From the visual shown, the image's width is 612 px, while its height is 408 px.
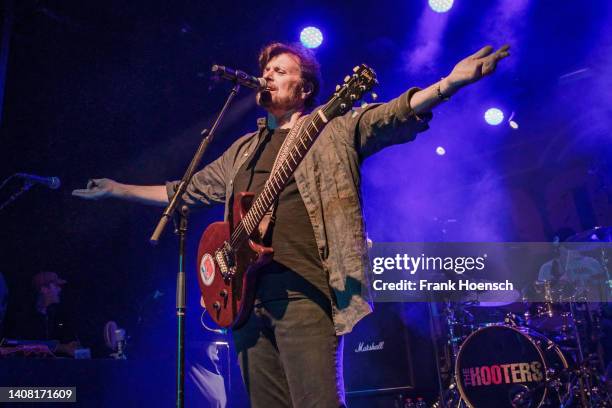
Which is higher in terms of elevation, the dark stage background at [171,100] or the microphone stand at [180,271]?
the dark stage background at [171,100]

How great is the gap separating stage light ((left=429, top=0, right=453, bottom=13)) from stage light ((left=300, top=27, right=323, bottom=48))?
1352 millimetres

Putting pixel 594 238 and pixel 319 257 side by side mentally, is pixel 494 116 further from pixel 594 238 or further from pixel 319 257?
pixel 319 257

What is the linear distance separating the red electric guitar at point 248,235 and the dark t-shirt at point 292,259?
0.21ft

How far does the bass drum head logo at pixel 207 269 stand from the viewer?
264 cm

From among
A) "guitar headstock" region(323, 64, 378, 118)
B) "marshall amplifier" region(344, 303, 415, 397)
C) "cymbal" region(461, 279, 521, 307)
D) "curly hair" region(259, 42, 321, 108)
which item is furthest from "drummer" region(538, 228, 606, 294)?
"guitar headstock" region(323, 64, 378, 118)

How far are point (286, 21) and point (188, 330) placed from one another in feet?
13.3

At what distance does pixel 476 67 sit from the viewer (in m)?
1.85

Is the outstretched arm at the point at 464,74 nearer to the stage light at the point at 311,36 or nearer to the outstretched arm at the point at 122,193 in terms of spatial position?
the outstretched arm at the point at 122,193

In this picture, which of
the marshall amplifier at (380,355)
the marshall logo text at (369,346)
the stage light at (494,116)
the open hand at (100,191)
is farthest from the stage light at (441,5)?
the open hand at (100,191)

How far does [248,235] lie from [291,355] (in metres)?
0.53

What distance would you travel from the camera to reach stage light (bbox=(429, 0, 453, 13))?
6.46 m

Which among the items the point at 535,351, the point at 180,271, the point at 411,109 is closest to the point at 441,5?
the point at 535,351

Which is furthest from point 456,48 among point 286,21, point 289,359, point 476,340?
point 289,359

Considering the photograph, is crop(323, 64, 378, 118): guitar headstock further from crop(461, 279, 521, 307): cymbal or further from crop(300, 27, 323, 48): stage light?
crop(300, 27, 323, 48): stage light
